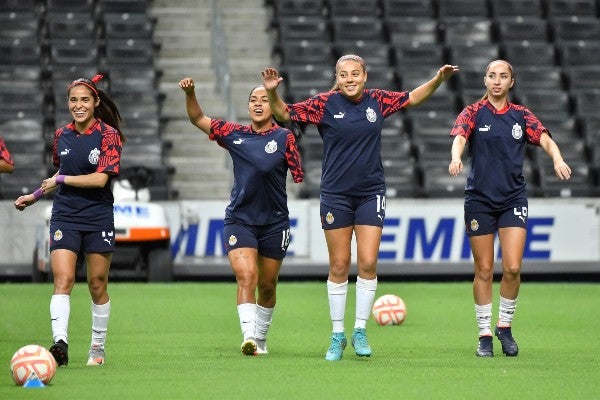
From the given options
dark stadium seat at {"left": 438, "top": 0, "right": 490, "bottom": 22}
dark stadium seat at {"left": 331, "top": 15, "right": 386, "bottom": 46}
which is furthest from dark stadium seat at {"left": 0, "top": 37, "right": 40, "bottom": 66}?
dark stadium seat at {"left": 438, "top": 0, "right": 490, "bottom": 22}

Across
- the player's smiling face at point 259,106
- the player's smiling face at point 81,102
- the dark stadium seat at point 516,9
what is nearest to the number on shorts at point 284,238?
the player's smiling face at point 259,106

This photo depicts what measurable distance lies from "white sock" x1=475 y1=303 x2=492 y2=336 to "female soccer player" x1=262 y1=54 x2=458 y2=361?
910mm

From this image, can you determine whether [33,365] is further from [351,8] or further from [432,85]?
[351,8]

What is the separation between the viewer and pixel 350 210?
11312 millimetres

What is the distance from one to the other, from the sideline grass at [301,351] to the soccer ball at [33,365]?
9cm

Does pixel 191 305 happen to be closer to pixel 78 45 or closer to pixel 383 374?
pixel 383 374

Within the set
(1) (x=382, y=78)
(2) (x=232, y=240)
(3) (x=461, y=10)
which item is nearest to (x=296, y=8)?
(1) (x=382, y=78)

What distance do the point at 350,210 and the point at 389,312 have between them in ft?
13.4

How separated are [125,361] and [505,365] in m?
2.80

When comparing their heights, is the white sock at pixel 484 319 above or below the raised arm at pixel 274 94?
below

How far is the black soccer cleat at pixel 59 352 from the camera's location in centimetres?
1048

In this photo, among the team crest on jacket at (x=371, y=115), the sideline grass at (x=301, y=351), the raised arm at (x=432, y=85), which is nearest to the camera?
the sideline grass at (x=301, y=351)

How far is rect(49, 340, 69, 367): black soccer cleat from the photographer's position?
10484 mm

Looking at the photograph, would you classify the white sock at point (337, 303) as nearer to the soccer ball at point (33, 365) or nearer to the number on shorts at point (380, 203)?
the number on shorts at point (380, 203)
